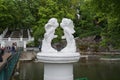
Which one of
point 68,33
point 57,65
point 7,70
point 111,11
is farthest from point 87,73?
point 57,65

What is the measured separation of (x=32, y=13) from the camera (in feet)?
156

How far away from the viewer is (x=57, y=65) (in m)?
5.20

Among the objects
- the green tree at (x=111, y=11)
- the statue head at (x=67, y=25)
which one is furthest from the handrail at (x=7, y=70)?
the green tree at (x=111, y=11)

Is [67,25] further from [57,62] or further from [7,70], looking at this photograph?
[7,70]

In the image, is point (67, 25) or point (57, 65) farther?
point (67, 25)

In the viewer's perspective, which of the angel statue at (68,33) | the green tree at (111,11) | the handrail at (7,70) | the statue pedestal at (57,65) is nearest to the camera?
the statue pedestal at (57,65)

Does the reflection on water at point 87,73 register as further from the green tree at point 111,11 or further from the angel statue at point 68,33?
the angel statue at point 68,33

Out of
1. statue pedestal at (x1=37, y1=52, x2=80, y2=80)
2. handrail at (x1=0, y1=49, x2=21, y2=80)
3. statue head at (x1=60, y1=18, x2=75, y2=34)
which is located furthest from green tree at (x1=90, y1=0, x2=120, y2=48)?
statue pedestal at (x1=37, y1=52, x2=80, y2=80)

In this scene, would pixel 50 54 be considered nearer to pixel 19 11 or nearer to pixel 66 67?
pixel 66 67

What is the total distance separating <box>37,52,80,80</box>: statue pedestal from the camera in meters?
5.16

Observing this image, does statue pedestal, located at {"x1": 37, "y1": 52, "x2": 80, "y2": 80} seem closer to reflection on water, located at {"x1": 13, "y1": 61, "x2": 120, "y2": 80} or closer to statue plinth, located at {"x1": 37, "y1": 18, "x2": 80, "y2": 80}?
statue plinth, located at {"x1": 37, "y1": 18, "x2": 80, "y2": 80}

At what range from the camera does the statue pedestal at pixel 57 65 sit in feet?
16.9

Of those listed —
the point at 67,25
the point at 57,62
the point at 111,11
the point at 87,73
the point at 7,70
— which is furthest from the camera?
the point at 87,73

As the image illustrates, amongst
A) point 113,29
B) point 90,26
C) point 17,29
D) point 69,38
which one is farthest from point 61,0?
point 69,38
